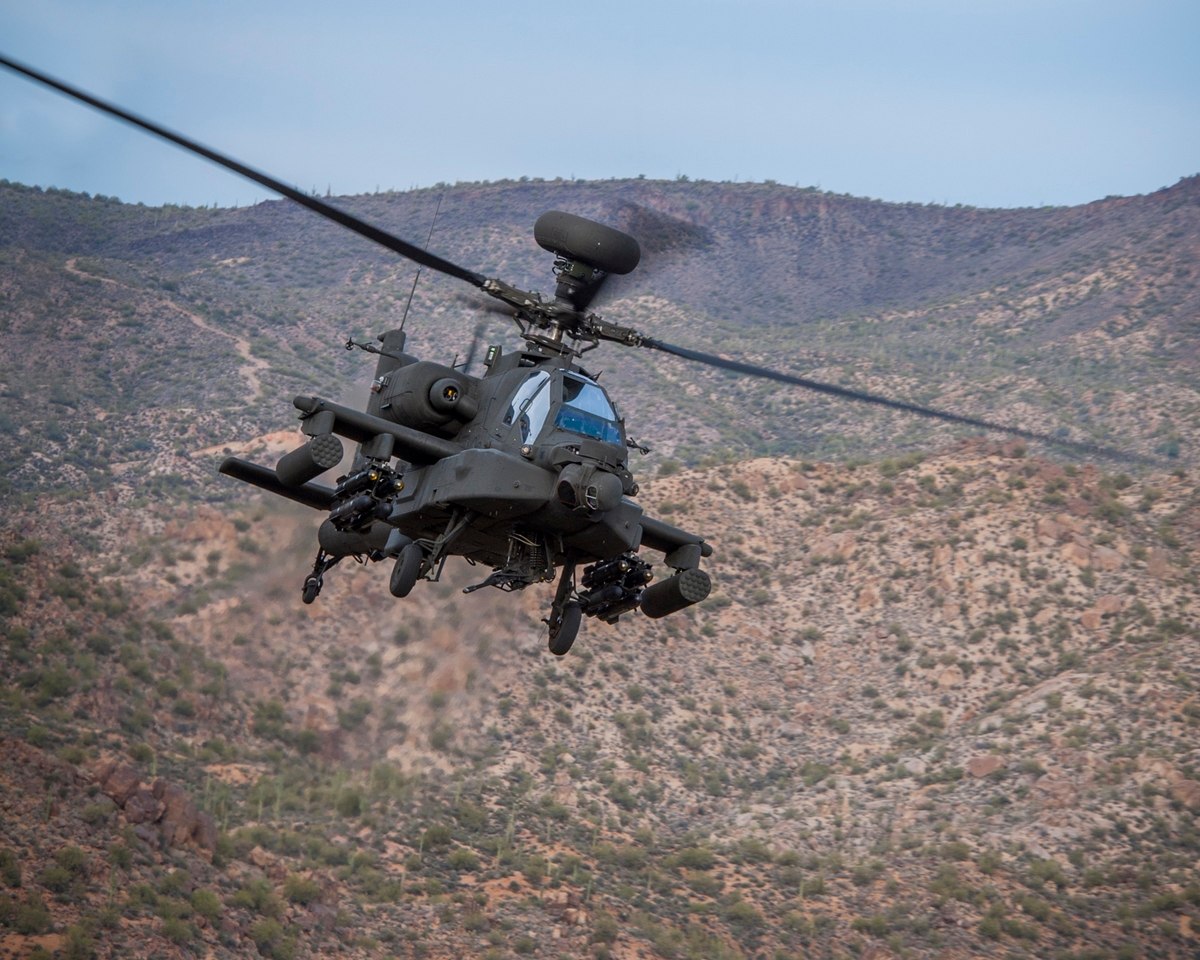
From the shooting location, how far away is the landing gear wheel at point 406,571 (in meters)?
21.7

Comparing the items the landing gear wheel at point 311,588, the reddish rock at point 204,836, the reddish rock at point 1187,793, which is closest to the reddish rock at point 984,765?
the reddish rock at point 1187,793

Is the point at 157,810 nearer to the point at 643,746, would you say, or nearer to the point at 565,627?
the point at 643,746

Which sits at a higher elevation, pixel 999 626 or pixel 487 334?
pixel 487 334

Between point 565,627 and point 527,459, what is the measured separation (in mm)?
2795

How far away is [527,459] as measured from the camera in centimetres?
2119

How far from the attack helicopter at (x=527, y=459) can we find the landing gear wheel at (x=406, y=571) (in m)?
0.02

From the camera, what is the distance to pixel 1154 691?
46312 mm

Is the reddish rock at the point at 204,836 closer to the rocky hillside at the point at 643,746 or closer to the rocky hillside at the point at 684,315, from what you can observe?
the rocky hillside at the point at 643,746

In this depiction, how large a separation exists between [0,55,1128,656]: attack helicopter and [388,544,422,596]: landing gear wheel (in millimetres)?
22

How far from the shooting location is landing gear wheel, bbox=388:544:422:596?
21703 mm

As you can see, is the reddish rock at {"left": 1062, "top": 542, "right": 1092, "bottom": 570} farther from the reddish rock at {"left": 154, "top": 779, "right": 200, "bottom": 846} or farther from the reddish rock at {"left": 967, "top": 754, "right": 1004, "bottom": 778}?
the reddish rock at {"left": 154, "top": 779, "right": 200, "bottom": 846}

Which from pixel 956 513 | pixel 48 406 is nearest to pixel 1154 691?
pixel 956 513

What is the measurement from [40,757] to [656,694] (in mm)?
20096

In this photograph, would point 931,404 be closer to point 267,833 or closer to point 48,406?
point 48,406
